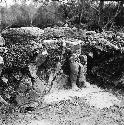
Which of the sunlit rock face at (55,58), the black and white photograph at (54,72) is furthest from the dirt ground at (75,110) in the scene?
the sunlit rock face at (55,58)

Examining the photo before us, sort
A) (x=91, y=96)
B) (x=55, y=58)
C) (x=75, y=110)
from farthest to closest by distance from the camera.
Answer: (x=55, y=58) → (x=91, y=96) → (x=75, y=110)

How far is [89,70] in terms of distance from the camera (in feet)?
26.3

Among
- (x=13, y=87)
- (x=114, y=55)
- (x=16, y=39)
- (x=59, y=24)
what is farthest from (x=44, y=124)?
(x=59, y=24)

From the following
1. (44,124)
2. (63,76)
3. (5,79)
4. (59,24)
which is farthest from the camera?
(59,24)

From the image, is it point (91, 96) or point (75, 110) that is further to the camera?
point (91, 96)

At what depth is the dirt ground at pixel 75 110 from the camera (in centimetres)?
582

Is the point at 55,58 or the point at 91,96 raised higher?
the point at 55,58

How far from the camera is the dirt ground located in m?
5.82

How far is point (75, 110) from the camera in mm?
6301

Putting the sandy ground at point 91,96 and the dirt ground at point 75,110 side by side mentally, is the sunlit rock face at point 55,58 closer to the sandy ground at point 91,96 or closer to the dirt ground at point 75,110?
the sandy ground at point 91,96

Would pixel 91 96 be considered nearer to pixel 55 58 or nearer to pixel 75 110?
pixel 75 110

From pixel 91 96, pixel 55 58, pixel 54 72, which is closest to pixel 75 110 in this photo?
pixel 91 96

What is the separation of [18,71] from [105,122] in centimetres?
260

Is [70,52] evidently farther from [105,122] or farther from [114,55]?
[105,122]
